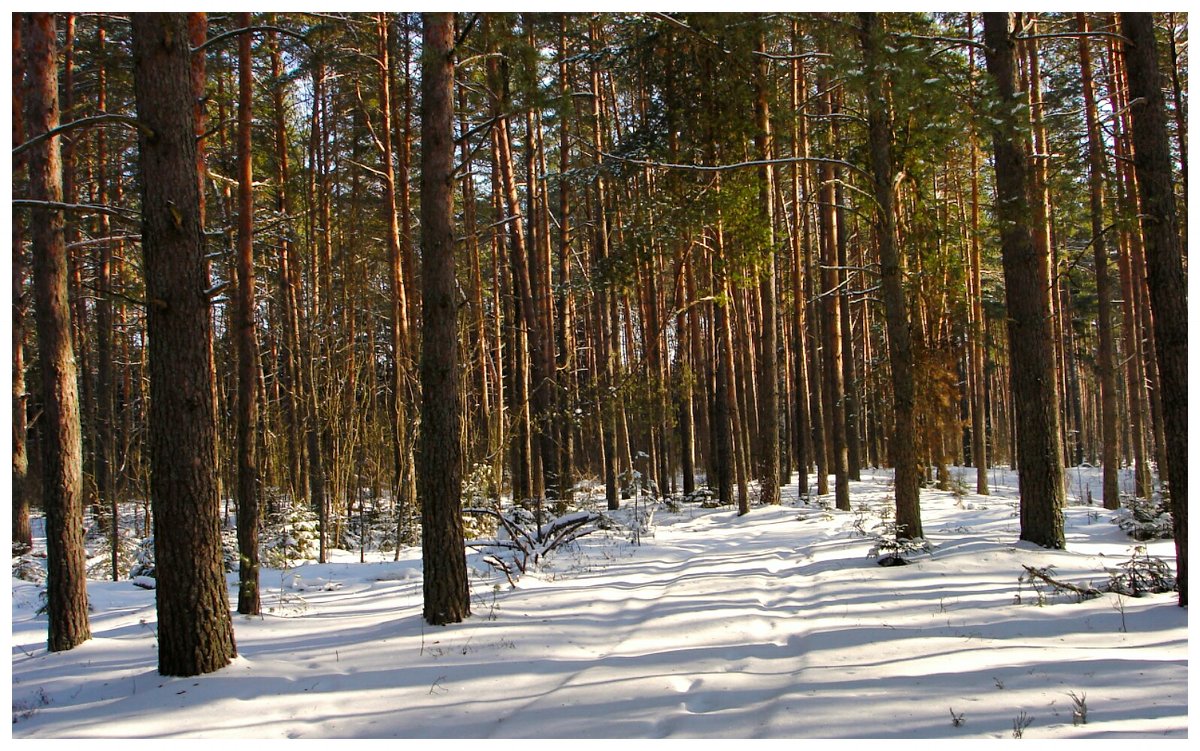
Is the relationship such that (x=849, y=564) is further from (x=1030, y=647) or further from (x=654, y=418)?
(x=654, y=418)

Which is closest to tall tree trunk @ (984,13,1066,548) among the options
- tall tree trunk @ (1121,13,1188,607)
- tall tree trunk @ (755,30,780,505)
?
tall tree trunk @ (1121,13,1188,607)

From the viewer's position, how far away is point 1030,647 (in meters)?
5.27

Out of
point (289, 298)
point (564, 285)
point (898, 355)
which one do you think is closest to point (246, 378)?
point (898, 355)

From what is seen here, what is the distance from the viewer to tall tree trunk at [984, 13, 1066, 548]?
28.6ft

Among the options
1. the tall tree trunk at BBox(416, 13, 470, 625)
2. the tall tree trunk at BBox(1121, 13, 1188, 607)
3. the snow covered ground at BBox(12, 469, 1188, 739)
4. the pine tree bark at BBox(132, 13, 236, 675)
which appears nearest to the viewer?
the snow covered ground at BBox(12, 469, 1188, 739)

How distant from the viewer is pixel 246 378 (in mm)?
7574

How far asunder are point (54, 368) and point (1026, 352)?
32.7 ft

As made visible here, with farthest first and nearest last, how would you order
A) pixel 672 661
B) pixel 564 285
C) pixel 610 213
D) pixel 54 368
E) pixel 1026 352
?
pixel 610 213
pixel 564 285
pixel 1026 352
pixel 54 368
pixel 672 661

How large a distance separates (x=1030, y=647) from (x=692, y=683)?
7.95ft

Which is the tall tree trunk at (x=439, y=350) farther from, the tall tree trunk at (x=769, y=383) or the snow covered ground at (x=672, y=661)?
the tall tree trunk at (x=769, y=383)

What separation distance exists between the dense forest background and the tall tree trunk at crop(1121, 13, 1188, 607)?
0.09 ft

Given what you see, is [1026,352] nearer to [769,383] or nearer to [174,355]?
[769,383]

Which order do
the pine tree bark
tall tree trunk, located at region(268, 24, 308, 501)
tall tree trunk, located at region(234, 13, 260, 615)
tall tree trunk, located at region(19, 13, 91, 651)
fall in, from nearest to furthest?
the pine tree bark → tall tree trunk, located at region(19, 13, 91, 651) → tall tree trunk, located at region(234, 13, 260, 615) → tall tree trunk, located at region(268, 24, 308, 501)

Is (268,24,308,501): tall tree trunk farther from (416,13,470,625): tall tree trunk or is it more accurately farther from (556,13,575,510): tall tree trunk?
(416,13,470,625): tall tree trunk
